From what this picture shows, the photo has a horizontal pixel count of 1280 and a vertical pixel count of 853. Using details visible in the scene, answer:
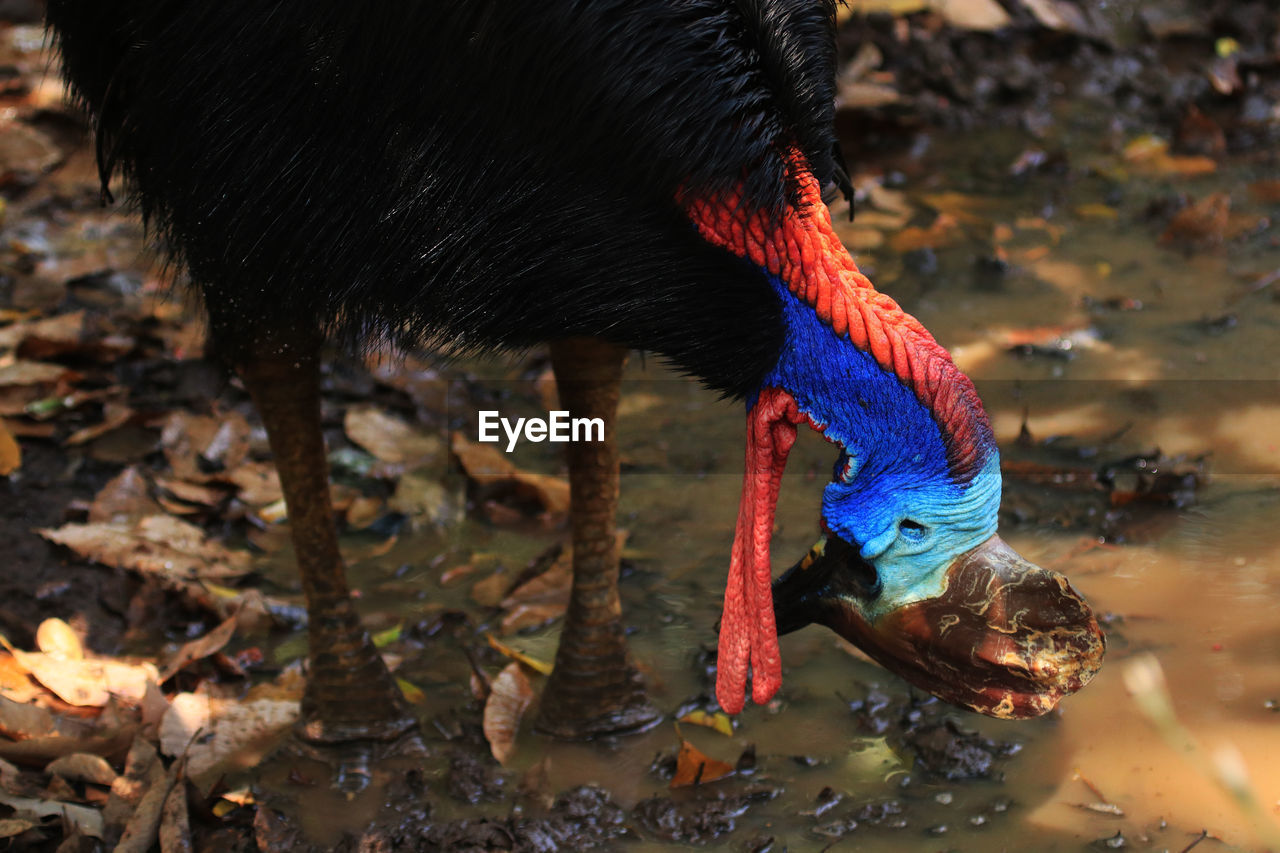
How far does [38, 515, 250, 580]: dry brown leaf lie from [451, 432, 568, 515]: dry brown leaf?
0.66 meters

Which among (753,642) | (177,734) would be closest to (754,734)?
(753,642)

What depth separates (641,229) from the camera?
204 cm

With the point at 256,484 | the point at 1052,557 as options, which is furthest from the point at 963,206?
the point at 256,484

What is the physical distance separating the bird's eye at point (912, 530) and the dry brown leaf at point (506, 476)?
1744mm

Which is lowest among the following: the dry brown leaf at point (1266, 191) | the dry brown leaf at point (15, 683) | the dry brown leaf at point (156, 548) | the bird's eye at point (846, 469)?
the dry brown leaf at point (15, 683)

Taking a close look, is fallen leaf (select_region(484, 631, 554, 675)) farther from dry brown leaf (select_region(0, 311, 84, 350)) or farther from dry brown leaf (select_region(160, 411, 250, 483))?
dry brown leaf (select_region(0, 311, 84, 350))

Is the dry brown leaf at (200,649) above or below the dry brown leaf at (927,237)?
below

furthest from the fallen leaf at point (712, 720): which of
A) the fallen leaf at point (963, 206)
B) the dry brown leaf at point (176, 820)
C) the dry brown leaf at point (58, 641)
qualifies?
the fallen leaf at point (963, 206)

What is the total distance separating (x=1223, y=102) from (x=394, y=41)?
4871mm

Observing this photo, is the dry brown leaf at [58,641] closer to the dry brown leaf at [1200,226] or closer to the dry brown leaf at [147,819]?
the dry brown leaf at [147,819]

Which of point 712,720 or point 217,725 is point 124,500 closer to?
point 217,725

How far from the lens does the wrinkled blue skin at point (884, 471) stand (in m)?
2.01

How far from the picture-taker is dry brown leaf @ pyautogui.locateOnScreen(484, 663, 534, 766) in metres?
2.83

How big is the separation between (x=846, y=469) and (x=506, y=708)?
3.75ft
